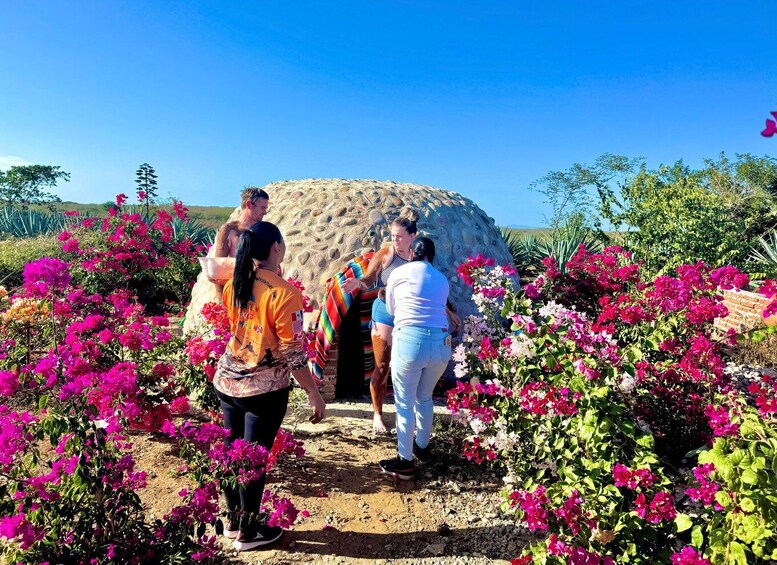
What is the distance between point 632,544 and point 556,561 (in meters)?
0.33

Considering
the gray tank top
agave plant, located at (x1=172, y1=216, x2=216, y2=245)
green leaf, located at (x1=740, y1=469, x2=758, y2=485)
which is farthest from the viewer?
agave plant, located at (x1=172, y1=216, x2=216, y2=245)

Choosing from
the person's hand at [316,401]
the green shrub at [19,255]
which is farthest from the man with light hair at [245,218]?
the green shrub at [19,255]

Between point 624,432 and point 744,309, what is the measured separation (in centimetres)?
733

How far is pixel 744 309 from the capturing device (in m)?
7.94

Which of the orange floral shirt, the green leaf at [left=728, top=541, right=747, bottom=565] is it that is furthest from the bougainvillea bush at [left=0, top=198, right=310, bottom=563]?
the green leaf at [left=728, top=541, right=747, bottom=565]

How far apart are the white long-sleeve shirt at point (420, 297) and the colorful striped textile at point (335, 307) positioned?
1.61m

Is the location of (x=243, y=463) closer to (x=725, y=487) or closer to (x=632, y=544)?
(x=632, y=544)

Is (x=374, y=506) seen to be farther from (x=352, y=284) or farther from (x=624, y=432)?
(x=624, y=432)

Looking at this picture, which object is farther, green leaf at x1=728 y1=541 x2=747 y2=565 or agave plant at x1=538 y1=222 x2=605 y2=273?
agave plant at x1=538 y1=222 x2=605 y2=273

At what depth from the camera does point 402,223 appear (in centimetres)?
373

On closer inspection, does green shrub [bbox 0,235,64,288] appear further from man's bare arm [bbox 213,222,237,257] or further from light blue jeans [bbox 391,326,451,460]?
light blue jeans [bbox 391,326,451,460]

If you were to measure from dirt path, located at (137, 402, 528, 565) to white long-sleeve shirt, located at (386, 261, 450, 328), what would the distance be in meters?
1.20

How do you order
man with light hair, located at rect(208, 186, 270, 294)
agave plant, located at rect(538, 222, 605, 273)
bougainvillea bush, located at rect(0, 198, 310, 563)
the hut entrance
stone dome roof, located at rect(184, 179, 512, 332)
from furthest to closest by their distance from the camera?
agave plant, located at rect(538, 222, 605, 273), stone dome roof, located at rect(184, 179, 512, 332), the hut entrance, man with light hair, located at rect(208, 186, 270, 294), bougainvillea bush, located at rect(0, 198, 310, 563)

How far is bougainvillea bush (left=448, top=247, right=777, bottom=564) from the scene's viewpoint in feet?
6.11
